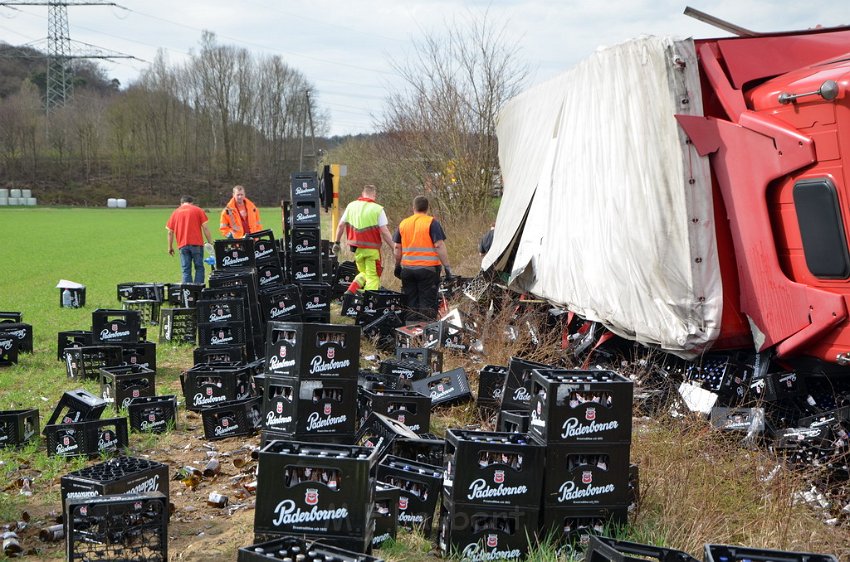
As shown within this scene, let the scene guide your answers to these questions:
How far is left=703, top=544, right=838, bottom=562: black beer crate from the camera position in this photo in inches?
139

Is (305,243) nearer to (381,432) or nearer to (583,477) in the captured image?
(381,432)

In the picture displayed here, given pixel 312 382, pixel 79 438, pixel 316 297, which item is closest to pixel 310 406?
pixel 312 382

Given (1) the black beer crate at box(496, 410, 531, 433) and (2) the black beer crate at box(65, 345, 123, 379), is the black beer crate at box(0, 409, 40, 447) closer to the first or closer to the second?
(2) the black beer crate at box(65, 345, 123, 379)

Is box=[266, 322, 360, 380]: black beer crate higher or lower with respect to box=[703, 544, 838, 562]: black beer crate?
higher

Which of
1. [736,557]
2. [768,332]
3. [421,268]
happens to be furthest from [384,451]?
[421,268]

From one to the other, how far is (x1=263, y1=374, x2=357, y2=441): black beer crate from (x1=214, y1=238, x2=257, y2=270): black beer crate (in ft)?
19.7

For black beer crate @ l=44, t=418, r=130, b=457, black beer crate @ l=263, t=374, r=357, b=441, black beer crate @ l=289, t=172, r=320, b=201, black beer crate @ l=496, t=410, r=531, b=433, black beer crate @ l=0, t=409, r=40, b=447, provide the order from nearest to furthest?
black beer crate @ l=496, t=410, r=531, b=433 < black beer crate @ l=263, t=374, r=357, b=441 < black beer crate @ l=44, t=418, r=130, b=457 < black beer crate @ l=0, t=409, r=40, b=447 < black beer crate @ l=289, t=172, r=320, b=201

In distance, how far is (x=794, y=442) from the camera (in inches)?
258

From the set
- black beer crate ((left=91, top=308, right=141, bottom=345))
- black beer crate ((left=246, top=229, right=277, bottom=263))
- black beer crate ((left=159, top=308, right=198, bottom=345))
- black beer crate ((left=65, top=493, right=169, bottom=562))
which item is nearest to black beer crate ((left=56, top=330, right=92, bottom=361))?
black beer crate ((left=91, top=308, right=141, bottom=345))

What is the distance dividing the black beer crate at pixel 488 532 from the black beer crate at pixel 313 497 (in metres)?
0.72

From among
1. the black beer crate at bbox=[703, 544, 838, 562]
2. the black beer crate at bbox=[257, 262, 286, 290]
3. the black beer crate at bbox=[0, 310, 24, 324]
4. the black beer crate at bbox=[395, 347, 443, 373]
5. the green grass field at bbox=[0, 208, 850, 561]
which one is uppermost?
the black beer crate at bbox=[257, 262, 286, 290]

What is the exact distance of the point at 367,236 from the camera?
45.3 feet

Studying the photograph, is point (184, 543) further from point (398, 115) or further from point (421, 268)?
point (398, 115)

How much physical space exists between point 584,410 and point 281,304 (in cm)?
741
